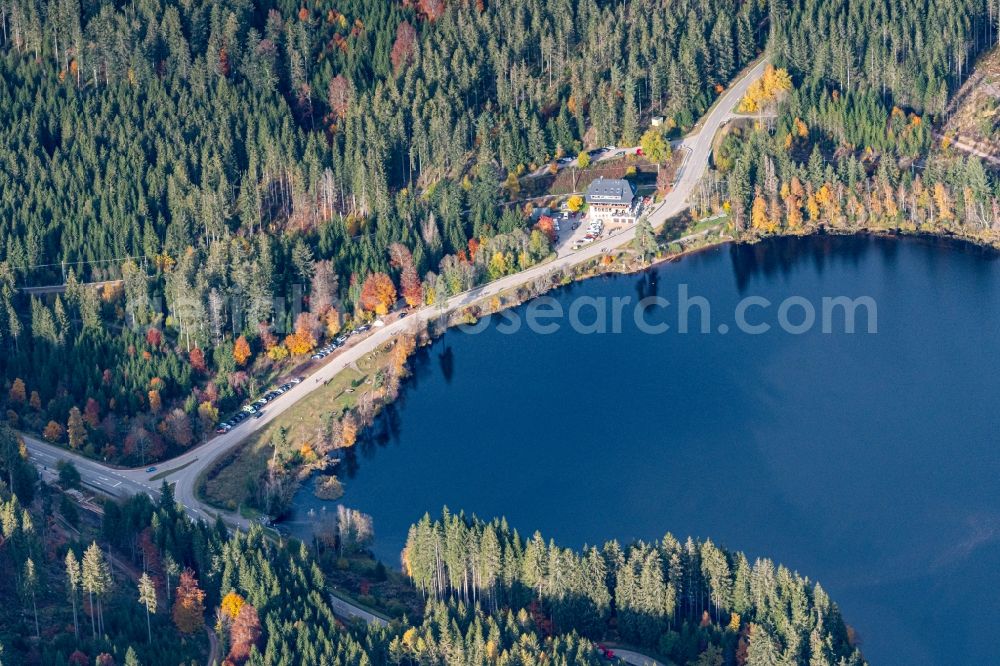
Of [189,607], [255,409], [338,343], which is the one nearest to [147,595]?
[189,607]

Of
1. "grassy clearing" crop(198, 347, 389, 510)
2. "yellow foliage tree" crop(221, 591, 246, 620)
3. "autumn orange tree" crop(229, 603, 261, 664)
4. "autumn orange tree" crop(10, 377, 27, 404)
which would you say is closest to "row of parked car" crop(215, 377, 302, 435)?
"grassy clearing" crop(198, 347, 389, 510)

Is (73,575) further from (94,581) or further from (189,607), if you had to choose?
(189,607)

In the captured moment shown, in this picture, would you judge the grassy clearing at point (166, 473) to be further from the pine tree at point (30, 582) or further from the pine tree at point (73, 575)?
the pine tree at point (30, 582)

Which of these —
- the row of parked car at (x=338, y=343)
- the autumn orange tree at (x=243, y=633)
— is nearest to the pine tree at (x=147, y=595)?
the autumn orange tree at (x=243, y=633)

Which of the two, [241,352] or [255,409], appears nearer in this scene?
[255,409]

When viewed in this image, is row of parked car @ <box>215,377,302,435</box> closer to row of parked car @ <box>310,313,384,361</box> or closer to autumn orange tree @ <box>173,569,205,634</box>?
row of parked car @ <box>310,313,384,361</box>
